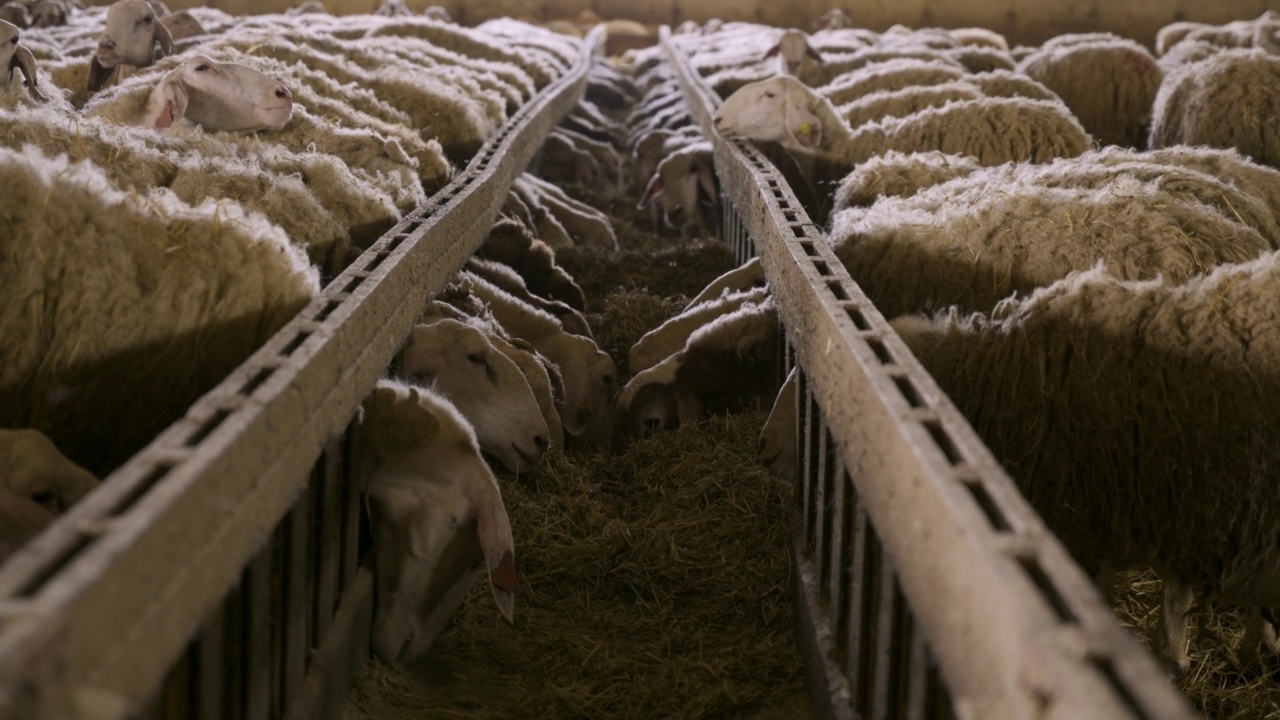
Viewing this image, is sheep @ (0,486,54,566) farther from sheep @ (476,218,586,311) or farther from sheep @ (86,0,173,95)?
sheep @ (86,0,173,95)

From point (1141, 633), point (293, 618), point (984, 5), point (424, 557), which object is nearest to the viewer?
point (293, 618)

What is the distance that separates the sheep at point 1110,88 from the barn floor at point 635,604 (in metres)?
5.70

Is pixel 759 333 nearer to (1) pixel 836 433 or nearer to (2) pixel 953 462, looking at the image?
(1) pixel 836 433

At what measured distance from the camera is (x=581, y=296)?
20.2 feet

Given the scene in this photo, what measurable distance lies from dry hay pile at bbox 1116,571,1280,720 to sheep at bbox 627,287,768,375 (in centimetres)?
196

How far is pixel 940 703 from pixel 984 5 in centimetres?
2053

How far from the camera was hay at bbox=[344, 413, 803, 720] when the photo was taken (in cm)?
282

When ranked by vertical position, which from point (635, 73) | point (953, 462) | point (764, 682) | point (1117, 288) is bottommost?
point (635, 73)

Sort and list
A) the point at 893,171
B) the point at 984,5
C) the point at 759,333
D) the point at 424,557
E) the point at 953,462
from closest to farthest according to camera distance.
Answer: the point at 953,462
the point at 424,557
the point at 759,333
the point at 893,171
the point at 984,5

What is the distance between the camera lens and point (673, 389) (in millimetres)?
4520

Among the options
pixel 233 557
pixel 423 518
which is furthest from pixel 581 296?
pixel 233 557

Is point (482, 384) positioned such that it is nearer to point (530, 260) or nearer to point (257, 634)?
point (257, 634)

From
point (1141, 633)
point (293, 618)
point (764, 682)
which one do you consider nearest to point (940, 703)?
point (764, 682)

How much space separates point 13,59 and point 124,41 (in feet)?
5.88
